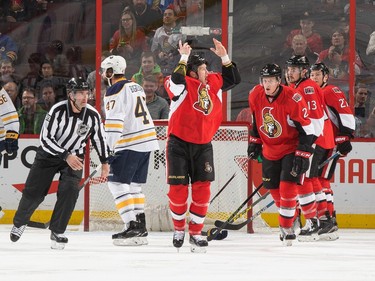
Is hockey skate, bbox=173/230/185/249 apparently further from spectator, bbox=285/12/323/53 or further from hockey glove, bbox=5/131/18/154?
spectator, bbox=285/12/323/53

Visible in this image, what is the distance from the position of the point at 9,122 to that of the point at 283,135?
2452 mm

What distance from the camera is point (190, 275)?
19.6ft

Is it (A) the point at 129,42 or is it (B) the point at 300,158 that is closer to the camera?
(B) the point at 300,158

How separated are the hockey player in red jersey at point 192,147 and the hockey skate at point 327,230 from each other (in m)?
1.54

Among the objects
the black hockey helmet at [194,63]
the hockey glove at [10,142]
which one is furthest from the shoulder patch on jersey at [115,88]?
the hockey glove at [10,142]

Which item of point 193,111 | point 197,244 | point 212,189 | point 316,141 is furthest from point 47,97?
point 197,244

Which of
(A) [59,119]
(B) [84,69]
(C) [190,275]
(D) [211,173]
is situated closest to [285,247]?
(D) [211,173]

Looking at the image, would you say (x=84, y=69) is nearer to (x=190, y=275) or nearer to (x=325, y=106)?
(x=325, y=106)

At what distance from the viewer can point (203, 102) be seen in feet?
24.7

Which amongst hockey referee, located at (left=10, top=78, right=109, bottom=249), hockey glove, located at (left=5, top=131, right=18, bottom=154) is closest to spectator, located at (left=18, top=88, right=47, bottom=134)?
hockey glove, located at (left=5, top=131, right=18, bottom=154)

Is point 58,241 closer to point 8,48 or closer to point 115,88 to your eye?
point 115,88

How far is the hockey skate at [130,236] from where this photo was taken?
26.6 feet

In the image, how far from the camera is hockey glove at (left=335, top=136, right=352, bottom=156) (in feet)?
29.3

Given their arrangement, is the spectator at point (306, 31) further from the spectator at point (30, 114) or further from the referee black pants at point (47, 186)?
the referee black pants at point (47, 186)
